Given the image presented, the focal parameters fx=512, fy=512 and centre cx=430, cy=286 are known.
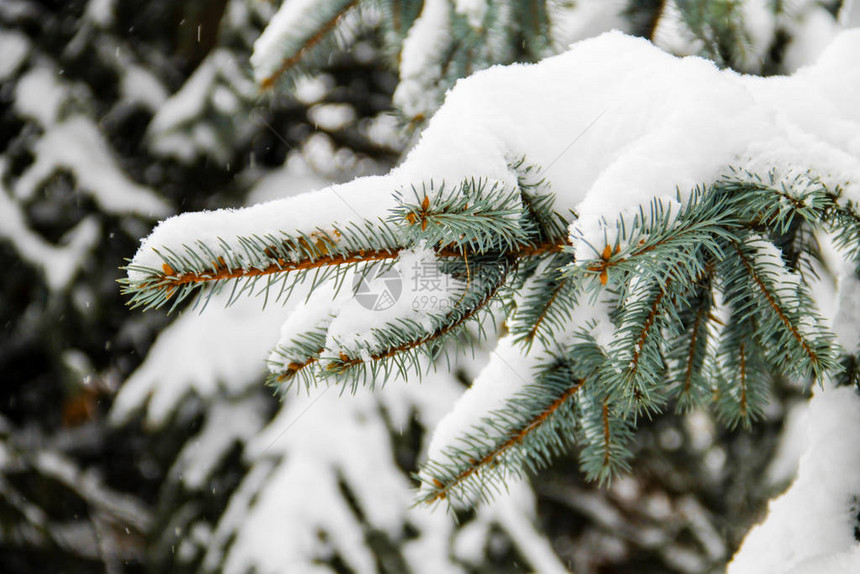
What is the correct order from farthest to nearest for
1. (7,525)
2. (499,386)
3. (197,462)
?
1. (7,525)
2. (197,462)
3. (499,386)

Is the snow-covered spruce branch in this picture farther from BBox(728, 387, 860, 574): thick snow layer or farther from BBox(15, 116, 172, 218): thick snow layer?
BBox(15, 116, 172, 218): thick snow layer

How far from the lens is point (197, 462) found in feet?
6.63

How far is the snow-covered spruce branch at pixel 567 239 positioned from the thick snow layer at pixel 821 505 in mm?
134

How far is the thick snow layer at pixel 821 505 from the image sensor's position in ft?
Result: 2.47

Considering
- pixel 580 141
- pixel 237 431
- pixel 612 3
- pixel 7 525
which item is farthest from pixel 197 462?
pixel 612 3

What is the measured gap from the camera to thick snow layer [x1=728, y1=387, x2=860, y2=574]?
752mm

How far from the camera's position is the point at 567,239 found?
645 millimetres

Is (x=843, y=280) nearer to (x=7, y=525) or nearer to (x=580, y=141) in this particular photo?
(x=580, y=141)

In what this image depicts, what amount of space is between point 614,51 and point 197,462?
6.63 ft

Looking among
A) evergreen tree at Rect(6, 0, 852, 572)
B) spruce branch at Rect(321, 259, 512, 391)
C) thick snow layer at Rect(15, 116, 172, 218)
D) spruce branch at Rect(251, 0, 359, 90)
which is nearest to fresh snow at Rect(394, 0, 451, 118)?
spruce branch at Rect(251, 0, 359, 90)

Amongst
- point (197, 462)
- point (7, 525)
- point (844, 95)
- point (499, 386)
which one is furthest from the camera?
point (7, 525)

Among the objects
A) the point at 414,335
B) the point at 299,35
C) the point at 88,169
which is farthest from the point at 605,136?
the point at 88,169

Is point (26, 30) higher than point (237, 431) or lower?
higher

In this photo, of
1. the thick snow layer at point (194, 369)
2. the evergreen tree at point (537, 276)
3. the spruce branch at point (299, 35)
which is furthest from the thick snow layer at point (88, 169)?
the evergreen tree at point (537, 276)
